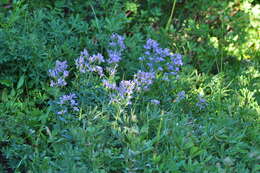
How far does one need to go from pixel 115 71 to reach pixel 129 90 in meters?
0.35

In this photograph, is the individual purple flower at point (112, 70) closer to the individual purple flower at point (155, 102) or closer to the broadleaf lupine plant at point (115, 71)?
the broadleaf lupine plant at point (115, 71)

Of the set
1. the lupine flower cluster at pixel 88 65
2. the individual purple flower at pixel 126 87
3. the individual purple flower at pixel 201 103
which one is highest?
the lupine flower cluster at pixel 88 65

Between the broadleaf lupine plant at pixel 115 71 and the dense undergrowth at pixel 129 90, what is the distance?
0.01 meters

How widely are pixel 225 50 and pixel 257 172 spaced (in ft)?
6.52

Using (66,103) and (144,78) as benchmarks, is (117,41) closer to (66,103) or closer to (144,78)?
(144,78)

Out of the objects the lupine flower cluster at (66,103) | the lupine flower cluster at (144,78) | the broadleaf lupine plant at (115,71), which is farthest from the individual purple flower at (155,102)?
the lupine flower cluster at (66,103)

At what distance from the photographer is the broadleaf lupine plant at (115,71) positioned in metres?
3.06

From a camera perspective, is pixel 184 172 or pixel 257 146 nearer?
pixel 184 172

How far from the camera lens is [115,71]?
11.0 ft

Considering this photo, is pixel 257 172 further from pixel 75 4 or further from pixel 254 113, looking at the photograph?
pixel 75 4

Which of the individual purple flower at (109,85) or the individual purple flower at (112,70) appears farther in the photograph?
the individual purple flower at (112,70)

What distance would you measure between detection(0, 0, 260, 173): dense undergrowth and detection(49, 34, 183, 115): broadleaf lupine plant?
0.01m

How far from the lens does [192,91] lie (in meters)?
3.62

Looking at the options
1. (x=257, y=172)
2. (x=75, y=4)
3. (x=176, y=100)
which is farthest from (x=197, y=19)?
(x=257, y=172)
